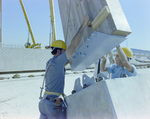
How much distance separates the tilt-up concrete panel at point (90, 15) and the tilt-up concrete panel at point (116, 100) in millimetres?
606

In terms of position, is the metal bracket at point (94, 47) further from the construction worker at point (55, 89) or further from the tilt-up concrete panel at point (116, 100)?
the tilt-up concrete panel at point (116, 100)

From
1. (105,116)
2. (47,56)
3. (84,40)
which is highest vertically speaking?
(47,56)

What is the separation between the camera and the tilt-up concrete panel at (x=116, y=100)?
120 cm

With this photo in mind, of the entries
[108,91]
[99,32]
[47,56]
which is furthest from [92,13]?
[47,56]

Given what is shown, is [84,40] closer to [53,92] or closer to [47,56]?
[53,92]

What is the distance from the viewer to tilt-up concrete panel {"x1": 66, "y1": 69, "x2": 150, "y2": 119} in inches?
47.3

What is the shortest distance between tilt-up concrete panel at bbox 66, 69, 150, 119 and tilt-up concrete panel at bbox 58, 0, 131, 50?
61 cm

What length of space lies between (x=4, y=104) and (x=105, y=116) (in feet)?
10.4

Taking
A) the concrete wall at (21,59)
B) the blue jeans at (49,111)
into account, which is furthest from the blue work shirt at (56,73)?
the concrete wall at (21,59)

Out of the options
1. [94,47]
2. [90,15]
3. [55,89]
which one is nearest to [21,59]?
[55,89]

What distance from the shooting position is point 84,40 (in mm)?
2027

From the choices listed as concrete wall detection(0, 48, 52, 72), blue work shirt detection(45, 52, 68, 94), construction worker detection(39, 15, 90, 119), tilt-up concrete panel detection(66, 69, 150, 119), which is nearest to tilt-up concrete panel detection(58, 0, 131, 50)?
construction worker detection(39, 15, 90, 119)

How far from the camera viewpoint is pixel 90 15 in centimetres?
188

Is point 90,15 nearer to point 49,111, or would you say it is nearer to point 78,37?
point 78,37
